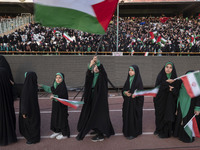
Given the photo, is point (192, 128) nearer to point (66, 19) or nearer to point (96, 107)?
point (96, 107)

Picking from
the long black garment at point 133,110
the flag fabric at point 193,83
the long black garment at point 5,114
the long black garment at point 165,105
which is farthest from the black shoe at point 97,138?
the flag fabric at point 193,83

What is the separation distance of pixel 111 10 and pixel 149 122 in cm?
398

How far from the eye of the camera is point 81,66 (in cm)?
1024

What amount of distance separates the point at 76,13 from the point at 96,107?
2288mm

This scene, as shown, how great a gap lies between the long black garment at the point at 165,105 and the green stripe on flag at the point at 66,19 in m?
2.22

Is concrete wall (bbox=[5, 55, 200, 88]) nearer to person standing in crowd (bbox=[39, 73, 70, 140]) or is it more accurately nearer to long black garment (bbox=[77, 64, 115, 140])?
person standing in crowd (bbox=[39, 73, 70, 140])

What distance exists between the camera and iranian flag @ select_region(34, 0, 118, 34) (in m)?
3.62

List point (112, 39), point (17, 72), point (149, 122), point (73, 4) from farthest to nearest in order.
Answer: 1. point (112, 39)
2. point (17, 72)
3. point (149, 122)
4. point (73, 4)

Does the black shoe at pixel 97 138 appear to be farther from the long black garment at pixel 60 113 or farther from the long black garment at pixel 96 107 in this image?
the long black garment at pixel 60 113

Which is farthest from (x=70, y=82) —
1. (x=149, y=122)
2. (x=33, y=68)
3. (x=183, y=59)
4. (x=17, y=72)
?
(x=183, y=59)

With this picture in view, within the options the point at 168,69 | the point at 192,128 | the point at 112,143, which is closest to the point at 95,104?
the point at 112,143

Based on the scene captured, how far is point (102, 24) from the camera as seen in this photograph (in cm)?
402

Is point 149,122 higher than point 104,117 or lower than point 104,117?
lower

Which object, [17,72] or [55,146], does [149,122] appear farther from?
[17,72]
